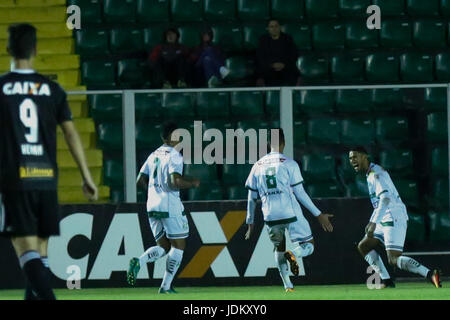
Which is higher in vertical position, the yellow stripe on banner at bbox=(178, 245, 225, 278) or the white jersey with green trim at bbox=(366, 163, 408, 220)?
the white jersey with green trim at bbox=(366, 163, 408, 220)

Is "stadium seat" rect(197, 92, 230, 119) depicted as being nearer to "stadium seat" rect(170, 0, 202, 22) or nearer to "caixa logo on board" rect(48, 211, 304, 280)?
"caixa logo on board" rect(48, 211, 304, 280)

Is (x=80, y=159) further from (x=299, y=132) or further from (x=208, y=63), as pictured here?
(x=208, y=63)

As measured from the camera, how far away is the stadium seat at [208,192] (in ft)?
49.2

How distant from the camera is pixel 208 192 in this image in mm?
15055

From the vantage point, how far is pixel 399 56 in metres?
17.2

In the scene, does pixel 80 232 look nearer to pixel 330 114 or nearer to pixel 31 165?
pixel 330 114

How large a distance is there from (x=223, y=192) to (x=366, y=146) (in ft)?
5.62

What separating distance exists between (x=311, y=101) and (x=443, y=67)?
8.88 ft

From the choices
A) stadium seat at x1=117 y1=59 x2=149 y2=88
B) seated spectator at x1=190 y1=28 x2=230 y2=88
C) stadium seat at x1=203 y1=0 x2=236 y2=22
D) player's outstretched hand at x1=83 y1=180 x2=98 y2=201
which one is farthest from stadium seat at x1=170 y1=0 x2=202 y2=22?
player's outstretched hand at x1=83 y1=180 x2=98 y2=201

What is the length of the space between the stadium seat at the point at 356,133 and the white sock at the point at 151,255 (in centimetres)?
267

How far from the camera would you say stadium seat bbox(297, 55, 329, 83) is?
56.3 ft

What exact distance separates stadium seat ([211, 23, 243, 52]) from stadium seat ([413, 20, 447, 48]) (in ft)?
7.70

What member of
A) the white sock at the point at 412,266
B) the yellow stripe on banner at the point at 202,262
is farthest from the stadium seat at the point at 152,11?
the white sock at the point at 412,266
